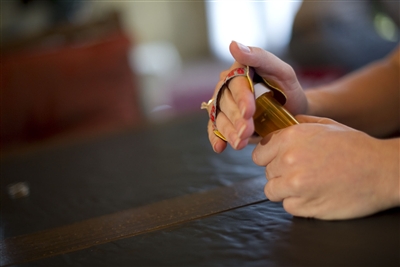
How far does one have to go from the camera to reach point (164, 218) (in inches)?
23.8

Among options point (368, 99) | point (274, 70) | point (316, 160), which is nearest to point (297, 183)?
point (316, 160)

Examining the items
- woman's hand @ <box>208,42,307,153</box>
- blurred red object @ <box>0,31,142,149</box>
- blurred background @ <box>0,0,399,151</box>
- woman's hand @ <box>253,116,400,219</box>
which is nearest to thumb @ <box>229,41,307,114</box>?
woman's hand @ <box>208,42,307,153</box>

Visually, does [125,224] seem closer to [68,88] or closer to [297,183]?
[297,183]

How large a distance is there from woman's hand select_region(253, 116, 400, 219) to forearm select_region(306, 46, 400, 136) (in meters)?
0.27

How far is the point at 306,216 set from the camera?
52 centimetres

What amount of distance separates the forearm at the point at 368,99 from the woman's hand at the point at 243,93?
153 mm

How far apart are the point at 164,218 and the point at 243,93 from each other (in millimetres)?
193

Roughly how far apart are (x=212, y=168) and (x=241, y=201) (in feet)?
0.67

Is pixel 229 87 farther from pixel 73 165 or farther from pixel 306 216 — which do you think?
pixel 73 165

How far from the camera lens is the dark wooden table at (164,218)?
46 centimetres

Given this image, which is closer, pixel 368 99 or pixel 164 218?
pixel 164 218

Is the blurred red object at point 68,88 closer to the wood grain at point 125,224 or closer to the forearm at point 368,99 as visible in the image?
the forearm at point 368,99

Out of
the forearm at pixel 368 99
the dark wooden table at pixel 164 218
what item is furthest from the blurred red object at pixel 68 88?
the forearm at pixel 368 99

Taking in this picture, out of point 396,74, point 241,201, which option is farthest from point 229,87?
point 396,74
